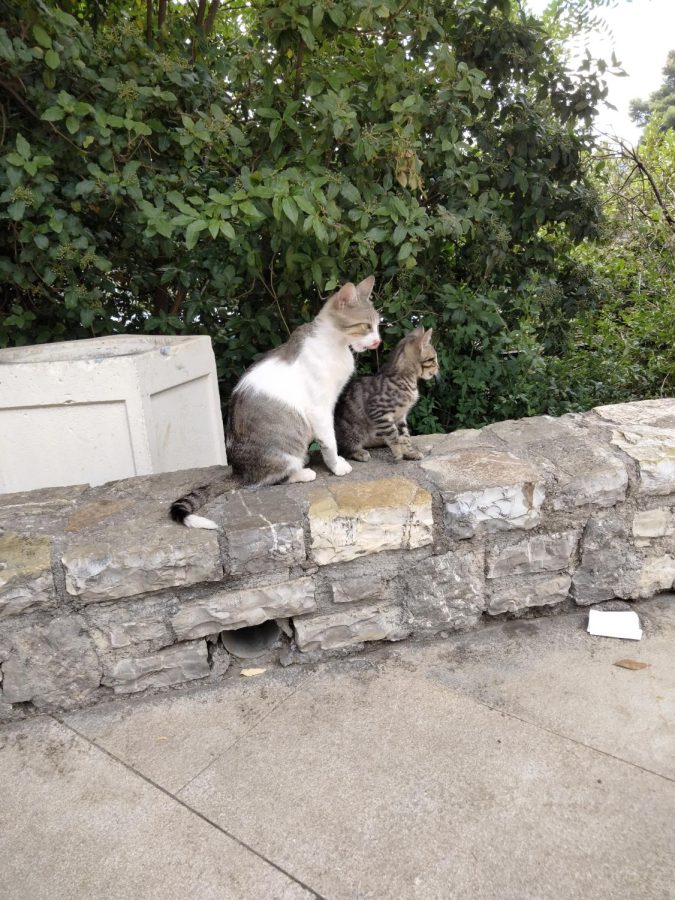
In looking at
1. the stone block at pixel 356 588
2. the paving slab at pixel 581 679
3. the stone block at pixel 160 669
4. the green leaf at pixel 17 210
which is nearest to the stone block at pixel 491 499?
the stone block at pixel 356 588

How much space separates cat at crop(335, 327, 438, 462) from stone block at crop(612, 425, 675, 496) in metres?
0.87

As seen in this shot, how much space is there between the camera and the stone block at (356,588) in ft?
7.04

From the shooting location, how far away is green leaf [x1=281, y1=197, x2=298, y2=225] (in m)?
2.46

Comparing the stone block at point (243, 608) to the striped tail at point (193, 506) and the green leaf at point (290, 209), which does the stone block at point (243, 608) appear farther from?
the green leaf at point (290, 209)

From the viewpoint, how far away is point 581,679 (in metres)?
2.02

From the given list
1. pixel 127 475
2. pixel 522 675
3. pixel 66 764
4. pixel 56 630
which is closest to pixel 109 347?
pixel 127 475

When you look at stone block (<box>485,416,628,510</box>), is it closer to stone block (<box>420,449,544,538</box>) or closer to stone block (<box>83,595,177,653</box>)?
stone block (<box>420,449,544,538</box>)

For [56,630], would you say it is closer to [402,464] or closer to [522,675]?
[402,464]

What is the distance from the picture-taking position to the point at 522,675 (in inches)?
81.3

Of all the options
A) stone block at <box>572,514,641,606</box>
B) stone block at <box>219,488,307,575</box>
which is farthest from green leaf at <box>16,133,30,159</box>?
stone block at <box>572,514,641,606</box>

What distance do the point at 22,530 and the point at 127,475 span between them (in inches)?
21.2

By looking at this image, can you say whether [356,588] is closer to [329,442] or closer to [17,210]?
[329,442]

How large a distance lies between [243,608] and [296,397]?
2.66 feet

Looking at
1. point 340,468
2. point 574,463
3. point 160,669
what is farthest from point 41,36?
point 574,463
